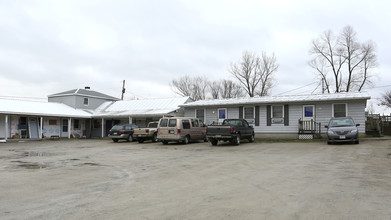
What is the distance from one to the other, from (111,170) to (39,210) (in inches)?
174

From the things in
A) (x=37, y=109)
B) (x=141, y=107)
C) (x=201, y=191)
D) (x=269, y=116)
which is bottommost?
(x=201, y=191)

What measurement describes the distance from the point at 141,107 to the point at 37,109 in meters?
10.2

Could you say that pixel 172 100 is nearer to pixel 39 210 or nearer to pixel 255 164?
pixel 255 164

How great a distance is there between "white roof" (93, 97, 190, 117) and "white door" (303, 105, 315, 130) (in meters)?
12.0

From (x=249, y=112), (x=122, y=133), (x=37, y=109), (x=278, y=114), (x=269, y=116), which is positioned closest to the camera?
(x=278, y=114)

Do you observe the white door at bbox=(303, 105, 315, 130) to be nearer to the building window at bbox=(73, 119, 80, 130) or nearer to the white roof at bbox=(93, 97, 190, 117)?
the white roof at bbox=(93, 97, 190, 117)

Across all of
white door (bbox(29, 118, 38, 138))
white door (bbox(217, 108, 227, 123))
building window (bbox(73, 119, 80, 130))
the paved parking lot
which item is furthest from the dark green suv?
the paved parking lot

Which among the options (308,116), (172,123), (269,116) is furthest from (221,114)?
(172,123)

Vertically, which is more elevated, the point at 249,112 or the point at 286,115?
the point at 249,112

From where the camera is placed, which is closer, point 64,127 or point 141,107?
point 64,127

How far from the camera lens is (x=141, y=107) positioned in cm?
3284

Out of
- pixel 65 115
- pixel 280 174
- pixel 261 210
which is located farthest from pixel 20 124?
pixel 261 210

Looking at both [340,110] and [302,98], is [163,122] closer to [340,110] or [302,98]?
[302,98]

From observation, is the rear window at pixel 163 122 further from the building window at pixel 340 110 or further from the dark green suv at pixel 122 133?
the building window at pixel 340 110
